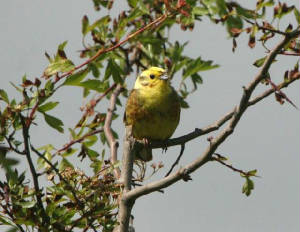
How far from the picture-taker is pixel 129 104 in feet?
15.6

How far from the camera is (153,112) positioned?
4621mm

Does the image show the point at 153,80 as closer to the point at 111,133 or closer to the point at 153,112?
the point at 153,112

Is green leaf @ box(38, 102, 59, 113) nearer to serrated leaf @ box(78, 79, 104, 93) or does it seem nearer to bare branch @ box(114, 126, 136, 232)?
serrated leaf @ box(78, 79, 104, 93)

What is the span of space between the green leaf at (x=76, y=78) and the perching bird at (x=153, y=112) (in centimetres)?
168

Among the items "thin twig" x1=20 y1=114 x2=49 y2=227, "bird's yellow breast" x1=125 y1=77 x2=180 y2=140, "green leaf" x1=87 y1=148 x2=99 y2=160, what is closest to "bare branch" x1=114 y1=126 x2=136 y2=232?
"green leaf" x1=87 y1=148 x2=99 y2=160

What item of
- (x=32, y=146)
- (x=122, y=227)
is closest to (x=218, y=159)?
(x=122, y=227)

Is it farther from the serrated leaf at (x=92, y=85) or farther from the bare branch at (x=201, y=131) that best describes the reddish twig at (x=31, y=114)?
the bare branch at (x=201, y=131)

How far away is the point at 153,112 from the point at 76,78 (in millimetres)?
1844

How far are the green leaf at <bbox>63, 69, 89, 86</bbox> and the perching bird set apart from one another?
168cm

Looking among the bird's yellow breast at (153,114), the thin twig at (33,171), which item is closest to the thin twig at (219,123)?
the thin twig at (33,171)

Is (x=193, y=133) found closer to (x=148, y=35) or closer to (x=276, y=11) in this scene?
(x=148, y=35)

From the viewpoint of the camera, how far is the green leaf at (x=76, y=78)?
9.23 feet

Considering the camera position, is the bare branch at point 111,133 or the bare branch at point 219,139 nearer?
the bare branch at point 219,139

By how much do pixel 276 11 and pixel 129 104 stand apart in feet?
8.16
